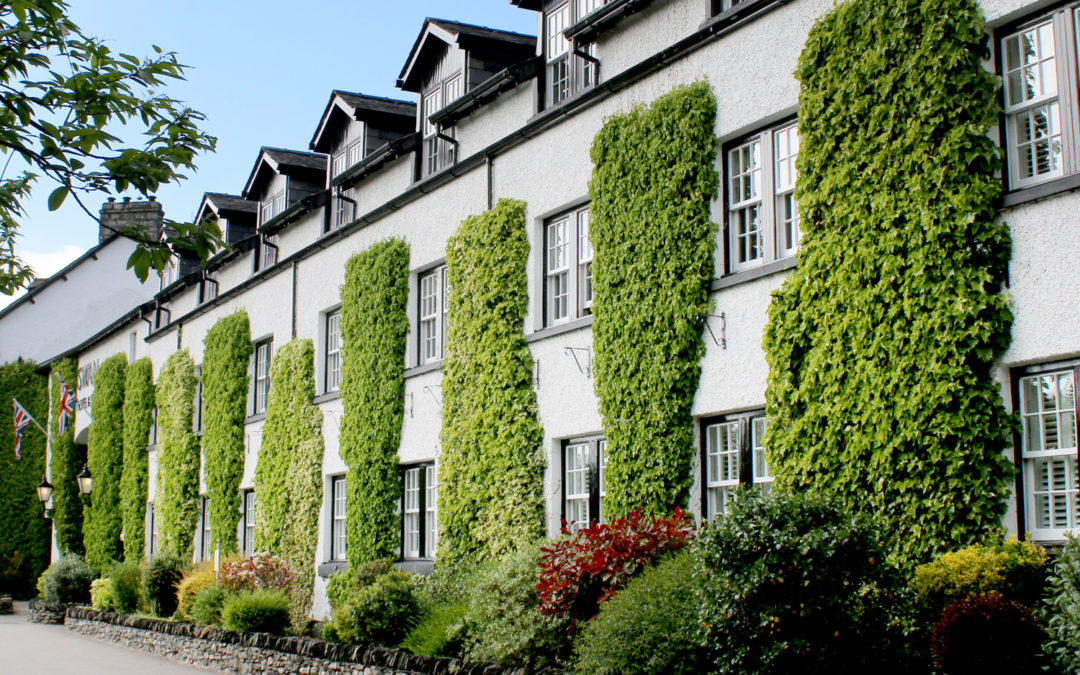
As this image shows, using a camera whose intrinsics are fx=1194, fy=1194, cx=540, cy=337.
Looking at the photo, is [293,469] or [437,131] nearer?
[437,131]

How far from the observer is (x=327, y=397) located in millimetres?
24875

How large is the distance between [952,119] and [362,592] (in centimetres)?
1066

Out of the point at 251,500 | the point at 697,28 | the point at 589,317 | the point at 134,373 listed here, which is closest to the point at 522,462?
the point at 589,317

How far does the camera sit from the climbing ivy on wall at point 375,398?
22.1m

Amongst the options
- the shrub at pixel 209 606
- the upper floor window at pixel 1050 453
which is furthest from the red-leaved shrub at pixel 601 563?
the shrub at pixel 209 606

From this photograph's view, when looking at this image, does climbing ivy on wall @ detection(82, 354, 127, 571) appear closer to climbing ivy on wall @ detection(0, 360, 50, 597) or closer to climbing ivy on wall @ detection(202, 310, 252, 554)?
climbing ivy on wall @ detection(0, 360, 50, 597)

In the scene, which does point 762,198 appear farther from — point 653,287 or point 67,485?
point 67,485

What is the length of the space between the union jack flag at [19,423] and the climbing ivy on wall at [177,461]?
6.70 meters

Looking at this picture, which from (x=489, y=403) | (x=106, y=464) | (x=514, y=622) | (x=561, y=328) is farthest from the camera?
(x=106, y=464)

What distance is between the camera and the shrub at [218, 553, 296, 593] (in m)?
23.4

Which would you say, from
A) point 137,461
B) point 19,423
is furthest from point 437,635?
point 19,423

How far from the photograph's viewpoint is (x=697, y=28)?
15.7 metres

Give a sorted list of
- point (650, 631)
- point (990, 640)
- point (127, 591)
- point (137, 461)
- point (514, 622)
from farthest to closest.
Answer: point (137, 461) < point (127, 591) < point (514, 622) < point (650, 631) < point (990, 640)

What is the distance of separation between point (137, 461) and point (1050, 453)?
2987 centimetres
